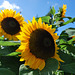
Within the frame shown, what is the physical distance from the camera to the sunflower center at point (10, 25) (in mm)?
1957

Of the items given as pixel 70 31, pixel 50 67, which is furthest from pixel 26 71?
pixel 70 31

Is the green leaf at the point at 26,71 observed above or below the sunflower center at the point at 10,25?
below

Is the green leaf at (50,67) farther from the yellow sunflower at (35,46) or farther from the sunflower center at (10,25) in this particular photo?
the sunflower center at (10,25)

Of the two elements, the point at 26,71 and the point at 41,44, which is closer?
the point at 26,71

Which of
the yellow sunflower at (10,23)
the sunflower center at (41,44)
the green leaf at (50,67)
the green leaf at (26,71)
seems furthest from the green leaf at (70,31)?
the green leaf at (26,71)

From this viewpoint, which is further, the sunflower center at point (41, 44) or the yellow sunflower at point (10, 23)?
the yellow sunflower at point (10, 23)

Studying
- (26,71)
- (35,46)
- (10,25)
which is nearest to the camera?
(26,71)

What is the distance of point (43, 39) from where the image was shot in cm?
117

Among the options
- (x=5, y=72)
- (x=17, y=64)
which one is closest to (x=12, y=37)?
(x=17, y=64)

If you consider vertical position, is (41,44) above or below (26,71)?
above

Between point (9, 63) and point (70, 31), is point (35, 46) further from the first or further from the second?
point (70, 31)

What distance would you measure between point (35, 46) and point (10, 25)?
102cm

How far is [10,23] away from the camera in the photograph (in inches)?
80.4

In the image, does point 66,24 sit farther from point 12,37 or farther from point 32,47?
point 32,47
